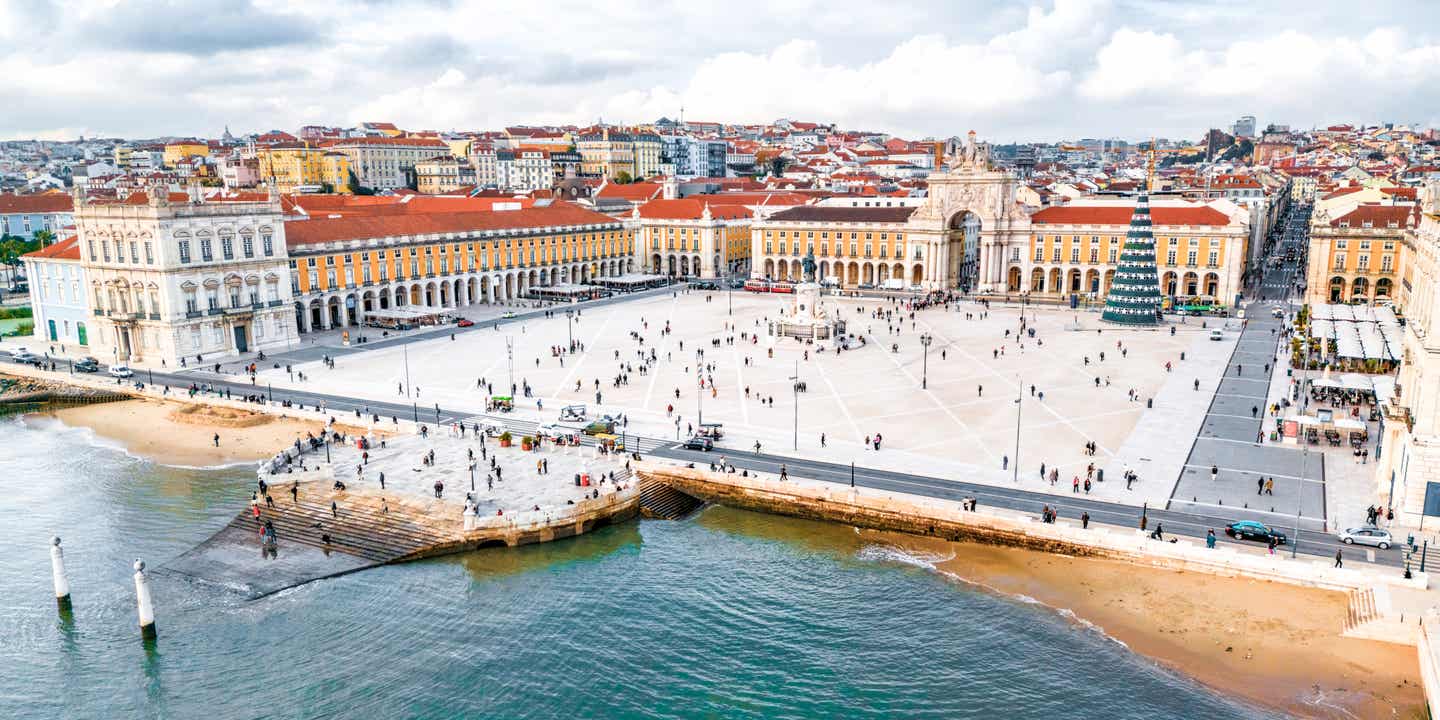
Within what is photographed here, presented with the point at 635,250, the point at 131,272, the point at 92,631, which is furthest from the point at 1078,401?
the point at 635,250

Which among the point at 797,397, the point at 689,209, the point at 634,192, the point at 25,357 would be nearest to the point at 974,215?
the point at 689,209

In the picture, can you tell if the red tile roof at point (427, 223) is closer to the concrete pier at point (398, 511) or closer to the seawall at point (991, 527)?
the concrete pier at point (398, 511)

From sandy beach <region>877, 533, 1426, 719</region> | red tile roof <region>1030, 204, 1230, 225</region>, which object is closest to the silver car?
sandy beach <region>877, 533, 1426, 719</region>

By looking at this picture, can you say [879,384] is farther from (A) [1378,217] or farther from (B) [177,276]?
(A) [1378,217]

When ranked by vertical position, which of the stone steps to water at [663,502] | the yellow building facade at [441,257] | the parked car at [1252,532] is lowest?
the stone steps to water at [663,502]

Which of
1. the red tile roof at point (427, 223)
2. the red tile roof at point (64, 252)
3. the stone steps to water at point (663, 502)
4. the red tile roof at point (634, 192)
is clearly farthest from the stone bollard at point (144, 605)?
the red tile roof at point (634, 192)
